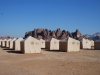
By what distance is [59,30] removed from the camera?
286 feet

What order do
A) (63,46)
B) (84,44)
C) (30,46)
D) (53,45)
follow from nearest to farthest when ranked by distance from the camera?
(30,46) < (63,46) < (53,45) < (84,44)

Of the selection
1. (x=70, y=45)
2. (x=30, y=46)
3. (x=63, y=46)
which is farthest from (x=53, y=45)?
(x=30, y=46)

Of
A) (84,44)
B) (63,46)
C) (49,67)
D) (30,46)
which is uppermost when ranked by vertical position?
(84,44)

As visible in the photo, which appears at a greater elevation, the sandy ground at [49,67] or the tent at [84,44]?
the tent at [84,44]

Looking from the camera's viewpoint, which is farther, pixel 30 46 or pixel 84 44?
pixel 84 44

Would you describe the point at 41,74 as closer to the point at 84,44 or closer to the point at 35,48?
the point at 35,48

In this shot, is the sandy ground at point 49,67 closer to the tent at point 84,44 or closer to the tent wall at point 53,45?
the tent wall at point 53,45

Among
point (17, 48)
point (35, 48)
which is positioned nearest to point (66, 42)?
point (35, 48)

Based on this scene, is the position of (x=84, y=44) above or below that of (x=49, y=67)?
above

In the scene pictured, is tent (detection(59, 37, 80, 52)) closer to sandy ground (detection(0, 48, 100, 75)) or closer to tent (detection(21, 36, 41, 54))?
tent (detection(21, 36, 41, 54))

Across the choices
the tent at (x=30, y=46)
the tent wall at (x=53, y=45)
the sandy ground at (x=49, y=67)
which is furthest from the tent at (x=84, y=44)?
the sandy ground at (x=49, y=67)

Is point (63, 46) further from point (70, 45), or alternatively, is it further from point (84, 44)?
point (84, 44)

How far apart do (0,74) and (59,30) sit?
78567 millimetres

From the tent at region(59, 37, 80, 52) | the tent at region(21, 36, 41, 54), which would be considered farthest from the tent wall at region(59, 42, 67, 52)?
the tent at region(21, 36, 41, 54)
